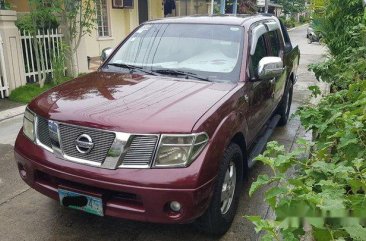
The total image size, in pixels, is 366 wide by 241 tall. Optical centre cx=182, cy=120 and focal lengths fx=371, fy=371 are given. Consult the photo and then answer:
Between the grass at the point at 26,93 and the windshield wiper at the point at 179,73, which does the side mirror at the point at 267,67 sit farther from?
the grass at the point at 26,93

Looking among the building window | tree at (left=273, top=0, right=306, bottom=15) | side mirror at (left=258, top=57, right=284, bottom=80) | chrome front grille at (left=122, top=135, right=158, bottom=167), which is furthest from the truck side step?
tree at (left=273, top=0, right=306, bottom=15)

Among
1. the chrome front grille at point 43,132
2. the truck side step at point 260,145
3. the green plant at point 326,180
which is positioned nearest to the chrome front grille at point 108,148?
the chrome front grille at point 43,132

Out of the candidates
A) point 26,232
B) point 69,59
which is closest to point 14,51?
point 69,59

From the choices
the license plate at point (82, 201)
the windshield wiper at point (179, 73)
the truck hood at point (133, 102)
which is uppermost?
the windshield wiper at point (179, 73)

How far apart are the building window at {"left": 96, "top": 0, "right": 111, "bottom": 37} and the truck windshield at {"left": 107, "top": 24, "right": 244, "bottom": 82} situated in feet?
30.2

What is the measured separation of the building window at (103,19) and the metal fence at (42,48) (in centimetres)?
466

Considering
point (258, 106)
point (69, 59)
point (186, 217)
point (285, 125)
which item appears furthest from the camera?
point (69, 59)

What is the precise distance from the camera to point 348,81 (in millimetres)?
4289

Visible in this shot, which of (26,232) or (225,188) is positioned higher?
(225,188)

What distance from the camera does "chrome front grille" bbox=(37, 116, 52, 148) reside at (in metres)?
2.83

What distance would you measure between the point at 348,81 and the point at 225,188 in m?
2.26

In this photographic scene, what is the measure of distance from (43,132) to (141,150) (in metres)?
0.89

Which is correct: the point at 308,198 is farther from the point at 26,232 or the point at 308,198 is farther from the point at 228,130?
the point at 26,232

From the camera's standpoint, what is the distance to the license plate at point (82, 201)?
8.49 ft
